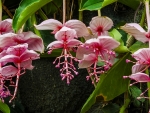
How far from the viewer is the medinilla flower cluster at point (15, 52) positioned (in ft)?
2.18

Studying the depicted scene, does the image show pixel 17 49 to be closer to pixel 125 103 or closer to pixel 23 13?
pixel 23 13

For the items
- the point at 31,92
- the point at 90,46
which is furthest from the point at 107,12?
the point at 90,46

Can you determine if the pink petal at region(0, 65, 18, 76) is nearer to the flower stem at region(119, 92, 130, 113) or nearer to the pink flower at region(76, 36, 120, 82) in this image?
the pink flower at region(76, 36, 120, 82)

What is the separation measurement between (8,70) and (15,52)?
4 centimetres

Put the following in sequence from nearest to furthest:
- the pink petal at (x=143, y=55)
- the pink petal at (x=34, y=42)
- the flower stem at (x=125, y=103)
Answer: the pink petal at (x=143, y=55), the pink petal at (x=34, y=42), the flower stem at (x=125, y=103)

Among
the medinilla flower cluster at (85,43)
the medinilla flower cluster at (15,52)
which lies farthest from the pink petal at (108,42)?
the medinilla flower cluster at (15,52)

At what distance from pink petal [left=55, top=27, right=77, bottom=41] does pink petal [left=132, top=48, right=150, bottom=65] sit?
0.38 feet

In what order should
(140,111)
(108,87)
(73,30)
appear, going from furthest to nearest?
(140,111)
(108,87)
(73,30)

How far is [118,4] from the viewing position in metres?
1.06

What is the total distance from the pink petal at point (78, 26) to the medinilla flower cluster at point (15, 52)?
2.7 inches

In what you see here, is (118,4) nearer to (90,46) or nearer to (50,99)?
(50,99)

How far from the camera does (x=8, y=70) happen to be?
691mm

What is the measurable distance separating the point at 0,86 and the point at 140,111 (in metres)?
0.44

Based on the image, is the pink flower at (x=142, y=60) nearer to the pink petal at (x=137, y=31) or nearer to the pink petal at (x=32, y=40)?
the pink petal at (x=137, y=31)
